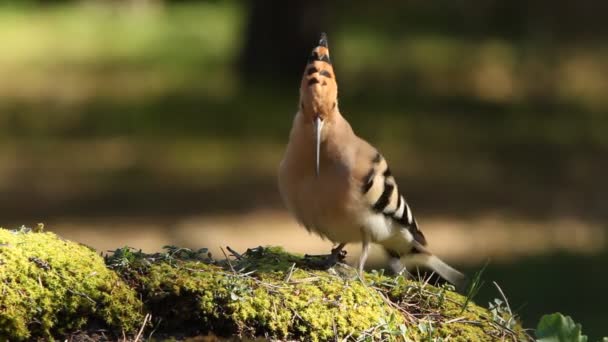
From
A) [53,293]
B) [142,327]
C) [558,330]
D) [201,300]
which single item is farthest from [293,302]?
[558,330]

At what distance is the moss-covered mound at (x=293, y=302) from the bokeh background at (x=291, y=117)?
3839 mm

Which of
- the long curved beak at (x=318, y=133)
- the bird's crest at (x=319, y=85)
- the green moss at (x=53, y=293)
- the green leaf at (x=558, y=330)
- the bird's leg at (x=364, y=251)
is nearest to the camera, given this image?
the green moss at (x=53, y=293)

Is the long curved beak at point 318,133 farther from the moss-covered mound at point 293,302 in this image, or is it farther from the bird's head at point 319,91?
the moss-covered mound at point 293,302

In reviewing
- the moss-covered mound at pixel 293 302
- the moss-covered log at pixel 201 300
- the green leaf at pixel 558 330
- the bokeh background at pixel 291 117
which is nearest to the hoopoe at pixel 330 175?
the moss-covered mound at pixel 293 302

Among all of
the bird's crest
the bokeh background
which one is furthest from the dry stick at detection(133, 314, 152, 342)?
the bokeh background

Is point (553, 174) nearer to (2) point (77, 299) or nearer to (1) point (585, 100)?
(1) point (585, 100)

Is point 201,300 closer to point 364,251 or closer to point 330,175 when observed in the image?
point 330,175

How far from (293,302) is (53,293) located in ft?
2.10

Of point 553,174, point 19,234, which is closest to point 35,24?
point 553,174

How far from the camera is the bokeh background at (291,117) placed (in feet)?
32.5

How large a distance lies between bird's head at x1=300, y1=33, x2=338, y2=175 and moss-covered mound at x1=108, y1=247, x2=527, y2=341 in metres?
0.49

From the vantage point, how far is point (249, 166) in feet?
40.0

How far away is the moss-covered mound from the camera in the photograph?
3113 mm

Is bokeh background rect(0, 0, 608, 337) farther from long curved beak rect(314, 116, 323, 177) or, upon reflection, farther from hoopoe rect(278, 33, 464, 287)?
long curved beak rect(314, 116, 323, 177)
